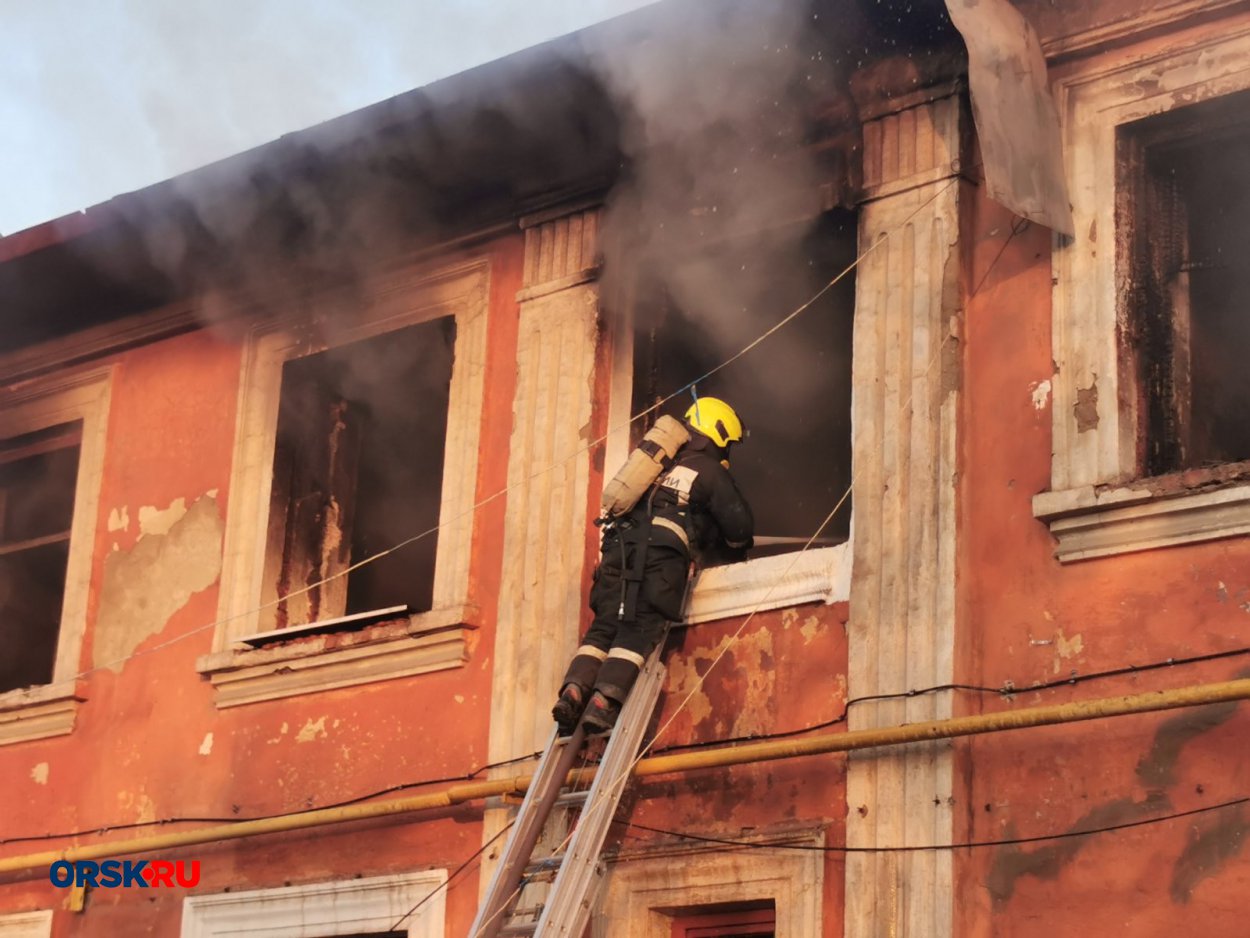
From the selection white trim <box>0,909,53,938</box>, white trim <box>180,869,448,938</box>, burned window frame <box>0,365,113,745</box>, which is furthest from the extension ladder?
burned window frame <box>0,365,113,745</box>

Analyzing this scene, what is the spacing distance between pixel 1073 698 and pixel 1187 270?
5.95 ft

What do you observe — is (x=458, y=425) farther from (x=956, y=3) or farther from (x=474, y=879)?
(x=956, y=3)

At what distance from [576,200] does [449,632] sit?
82.1 inches

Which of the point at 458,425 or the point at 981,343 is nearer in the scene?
the point at 981,343

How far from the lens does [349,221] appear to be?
11.1 m

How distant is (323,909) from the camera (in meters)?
9.94

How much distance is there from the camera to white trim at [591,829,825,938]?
8.38 metres

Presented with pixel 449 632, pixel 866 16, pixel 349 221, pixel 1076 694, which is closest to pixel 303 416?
pixel 349 221

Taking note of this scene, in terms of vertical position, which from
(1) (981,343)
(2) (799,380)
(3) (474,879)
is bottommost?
(3) (474,879)

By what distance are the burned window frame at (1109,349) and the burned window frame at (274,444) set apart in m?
2.97

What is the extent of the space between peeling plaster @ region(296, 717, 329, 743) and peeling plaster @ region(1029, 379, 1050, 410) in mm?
3736

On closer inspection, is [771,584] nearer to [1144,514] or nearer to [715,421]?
[715,421]

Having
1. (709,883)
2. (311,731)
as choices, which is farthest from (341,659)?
(709,883)

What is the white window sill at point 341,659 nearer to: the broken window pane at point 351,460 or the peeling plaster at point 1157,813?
the broken window pane at point 351,460
